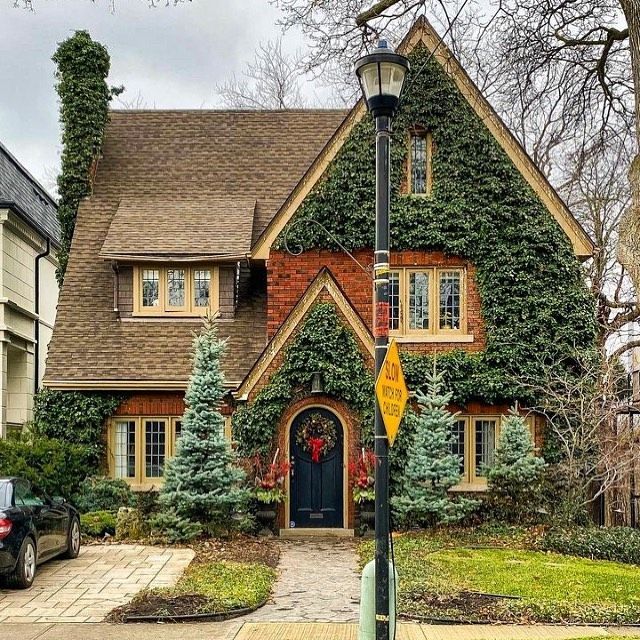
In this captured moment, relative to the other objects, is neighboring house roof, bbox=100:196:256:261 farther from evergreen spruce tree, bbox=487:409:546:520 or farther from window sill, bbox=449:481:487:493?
evergreen spruce tree, bbox=487:409:546:520

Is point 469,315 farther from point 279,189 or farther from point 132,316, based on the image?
point 132,316

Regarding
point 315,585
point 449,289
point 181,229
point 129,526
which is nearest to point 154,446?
point 129,526

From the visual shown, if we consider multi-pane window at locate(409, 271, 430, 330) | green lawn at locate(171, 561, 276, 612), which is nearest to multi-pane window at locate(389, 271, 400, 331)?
multi-pane window at locate(409, 271, 430, 330)

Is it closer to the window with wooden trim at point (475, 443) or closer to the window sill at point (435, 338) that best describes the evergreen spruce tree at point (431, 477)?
the window with wooden trim at point (475, 443)

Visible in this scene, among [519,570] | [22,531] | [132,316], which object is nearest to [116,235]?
[132,316]

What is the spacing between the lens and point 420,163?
2020cm

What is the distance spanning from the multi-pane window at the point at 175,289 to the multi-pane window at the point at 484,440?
22.7ft

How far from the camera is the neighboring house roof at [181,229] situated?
800 inches

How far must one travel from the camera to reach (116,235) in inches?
821

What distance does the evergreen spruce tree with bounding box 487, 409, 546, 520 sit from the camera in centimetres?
1794

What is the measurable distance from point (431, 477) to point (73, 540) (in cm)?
647

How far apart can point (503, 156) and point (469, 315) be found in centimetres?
341

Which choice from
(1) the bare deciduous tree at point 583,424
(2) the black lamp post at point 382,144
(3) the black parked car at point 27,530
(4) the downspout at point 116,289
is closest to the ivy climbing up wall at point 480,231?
(1) the bare deciduous tree at point 583,424

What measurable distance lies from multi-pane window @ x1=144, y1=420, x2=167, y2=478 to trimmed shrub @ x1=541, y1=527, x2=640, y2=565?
26.5ft
